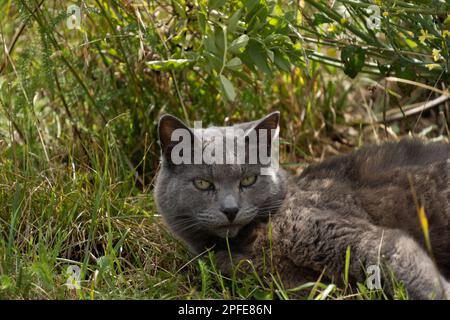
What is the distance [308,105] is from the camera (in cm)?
411

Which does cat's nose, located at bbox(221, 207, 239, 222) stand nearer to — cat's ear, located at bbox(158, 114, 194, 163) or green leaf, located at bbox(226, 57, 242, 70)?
cat's ear, located at bbox(158, 114, 194, 163)

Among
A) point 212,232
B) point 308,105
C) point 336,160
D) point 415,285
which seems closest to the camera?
point 415,285

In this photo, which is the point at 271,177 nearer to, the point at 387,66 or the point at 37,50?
the point at 387,66

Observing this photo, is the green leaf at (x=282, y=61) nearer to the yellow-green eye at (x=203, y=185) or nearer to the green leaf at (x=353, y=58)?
the green leaf at (x=353, y=58)

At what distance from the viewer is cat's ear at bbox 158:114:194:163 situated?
2.81 m

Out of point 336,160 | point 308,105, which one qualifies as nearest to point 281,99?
point 308,105

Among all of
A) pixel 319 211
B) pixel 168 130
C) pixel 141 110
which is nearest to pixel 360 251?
pixel 319 211

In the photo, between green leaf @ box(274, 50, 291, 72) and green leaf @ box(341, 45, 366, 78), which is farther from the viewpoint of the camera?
green leaf @ box(341, 45, 366, 78)

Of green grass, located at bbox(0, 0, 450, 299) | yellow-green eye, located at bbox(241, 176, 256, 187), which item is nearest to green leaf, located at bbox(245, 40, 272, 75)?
green grass, located at bbox(0, 0, 450, 299)

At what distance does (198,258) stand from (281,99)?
5.00 ft

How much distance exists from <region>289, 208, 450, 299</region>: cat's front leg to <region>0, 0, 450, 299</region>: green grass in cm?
8

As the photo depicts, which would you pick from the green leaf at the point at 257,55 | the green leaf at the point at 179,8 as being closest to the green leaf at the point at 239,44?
the green leaf at the point at 257,55

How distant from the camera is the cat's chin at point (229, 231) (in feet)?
8.88

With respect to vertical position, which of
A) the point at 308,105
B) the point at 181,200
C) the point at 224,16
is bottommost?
the point at 181,200
